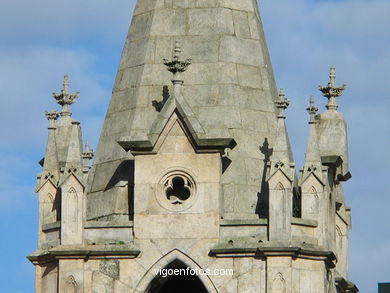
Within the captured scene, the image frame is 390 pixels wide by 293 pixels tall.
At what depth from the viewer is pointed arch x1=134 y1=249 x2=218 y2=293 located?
6375cm

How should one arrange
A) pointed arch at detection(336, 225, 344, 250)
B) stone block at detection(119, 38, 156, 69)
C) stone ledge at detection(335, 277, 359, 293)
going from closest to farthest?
stone block at detection(119, 38, 156, 69)
stone ledge at detection(335, 277, 359, 293)
pointed arch at detection(336, 225, 344, 250)

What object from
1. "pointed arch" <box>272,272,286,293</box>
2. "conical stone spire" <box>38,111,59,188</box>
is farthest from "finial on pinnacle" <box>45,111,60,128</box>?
"pointed arch" <box>272,272,286,293</box>

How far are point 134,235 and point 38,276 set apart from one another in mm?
2897

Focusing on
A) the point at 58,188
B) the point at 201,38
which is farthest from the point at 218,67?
the point at 58,188

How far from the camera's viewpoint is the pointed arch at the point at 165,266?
63.8m

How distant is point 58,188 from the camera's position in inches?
2579

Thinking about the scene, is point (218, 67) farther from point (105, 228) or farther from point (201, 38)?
point (105, 228)

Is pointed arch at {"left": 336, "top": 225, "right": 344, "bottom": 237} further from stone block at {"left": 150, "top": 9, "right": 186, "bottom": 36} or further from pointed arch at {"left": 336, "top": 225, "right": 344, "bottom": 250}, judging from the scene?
stone block at {"left": 150, "top": 9, "right": 186, "bottom": 36}

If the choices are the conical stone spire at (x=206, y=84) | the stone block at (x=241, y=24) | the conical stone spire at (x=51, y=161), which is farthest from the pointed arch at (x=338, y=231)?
the conical stone spire at (x=51, y=161)

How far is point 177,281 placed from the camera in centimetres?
6638

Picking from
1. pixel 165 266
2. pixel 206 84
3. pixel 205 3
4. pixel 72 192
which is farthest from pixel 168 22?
pixel 165 266

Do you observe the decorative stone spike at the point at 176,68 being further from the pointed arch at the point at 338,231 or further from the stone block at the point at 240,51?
the pointed arch at the point at 338,231

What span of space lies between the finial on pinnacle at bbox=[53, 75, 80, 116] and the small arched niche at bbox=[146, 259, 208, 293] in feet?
16.6

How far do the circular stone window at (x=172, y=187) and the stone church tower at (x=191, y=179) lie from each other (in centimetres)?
2
